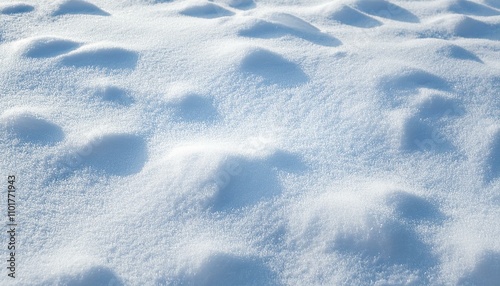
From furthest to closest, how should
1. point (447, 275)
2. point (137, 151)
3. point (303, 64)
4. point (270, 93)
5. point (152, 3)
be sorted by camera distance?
1. point (152, 3)
2. point (303, 64)
3. point (270, 93)
4. point (137, 151)
5. point (447, 275)

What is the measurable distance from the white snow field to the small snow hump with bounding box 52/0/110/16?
0.04m

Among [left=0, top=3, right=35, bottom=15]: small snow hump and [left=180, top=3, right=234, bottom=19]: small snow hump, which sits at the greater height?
[left=180, top=3, right=234, bottom=19]: small snow hump

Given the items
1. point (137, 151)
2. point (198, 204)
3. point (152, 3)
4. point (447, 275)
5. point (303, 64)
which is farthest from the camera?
point (152, 3)

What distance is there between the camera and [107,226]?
1.08 m

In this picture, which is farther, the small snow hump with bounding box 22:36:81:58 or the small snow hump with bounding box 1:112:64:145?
the small snow hump with bounding box 22:36:81:58

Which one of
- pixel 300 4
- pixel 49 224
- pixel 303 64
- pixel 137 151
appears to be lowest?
pixel 49 224

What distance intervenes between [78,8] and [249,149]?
1277 millimetres

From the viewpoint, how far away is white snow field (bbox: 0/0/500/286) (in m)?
1.01

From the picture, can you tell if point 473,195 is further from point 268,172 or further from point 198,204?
point 198,204

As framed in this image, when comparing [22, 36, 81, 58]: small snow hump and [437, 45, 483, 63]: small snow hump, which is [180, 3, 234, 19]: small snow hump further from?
[437, 45, 483, 63]: small snow hump

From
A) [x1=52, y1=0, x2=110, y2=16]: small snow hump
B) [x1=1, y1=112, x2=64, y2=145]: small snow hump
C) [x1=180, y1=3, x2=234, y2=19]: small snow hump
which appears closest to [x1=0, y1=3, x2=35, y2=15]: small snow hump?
[x1=52, y1=0, x2=110, y2=16]: small snow hump

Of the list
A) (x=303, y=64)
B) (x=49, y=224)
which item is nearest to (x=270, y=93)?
(x=303, y=64)

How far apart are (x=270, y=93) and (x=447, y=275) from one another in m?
0.82

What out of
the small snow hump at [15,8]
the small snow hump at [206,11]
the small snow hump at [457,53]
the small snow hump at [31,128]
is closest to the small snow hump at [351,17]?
the small snow hump at [457,53]
